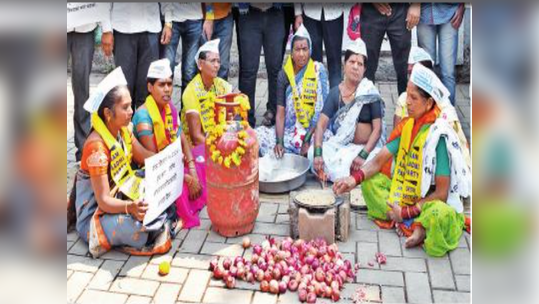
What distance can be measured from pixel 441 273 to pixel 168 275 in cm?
160

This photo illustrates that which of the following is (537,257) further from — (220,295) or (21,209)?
(21,209)

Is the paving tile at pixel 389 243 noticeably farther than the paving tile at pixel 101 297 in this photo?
Yes

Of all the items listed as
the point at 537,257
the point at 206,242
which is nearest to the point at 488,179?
the point at 537,257

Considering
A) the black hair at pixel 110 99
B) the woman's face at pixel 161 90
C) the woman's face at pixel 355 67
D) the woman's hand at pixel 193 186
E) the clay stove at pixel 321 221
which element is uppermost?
the woman's face at pixel 355 67

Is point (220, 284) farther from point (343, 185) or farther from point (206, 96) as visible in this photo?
point (206, 96)

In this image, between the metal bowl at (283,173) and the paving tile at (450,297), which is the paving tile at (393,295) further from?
the metal bowl at (283,173)

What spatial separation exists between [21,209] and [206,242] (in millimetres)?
1345

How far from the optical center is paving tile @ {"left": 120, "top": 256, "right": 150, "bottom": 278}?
14.5 ft

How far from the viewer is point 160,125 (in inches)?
194

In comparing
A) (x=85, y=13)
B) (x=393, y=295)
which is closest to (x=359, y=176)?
(x=393, y=295)

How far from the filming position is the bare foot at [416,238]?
463cm

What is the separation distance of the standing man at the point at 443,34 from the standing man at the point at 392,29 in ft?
0.25

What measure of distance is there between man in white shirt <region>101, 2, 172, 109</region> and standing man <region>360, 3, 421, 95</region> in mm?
1498

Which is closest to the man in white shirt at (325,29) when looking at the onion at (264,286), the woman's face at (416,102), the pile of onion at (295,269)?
the woman's face at (416,102)
